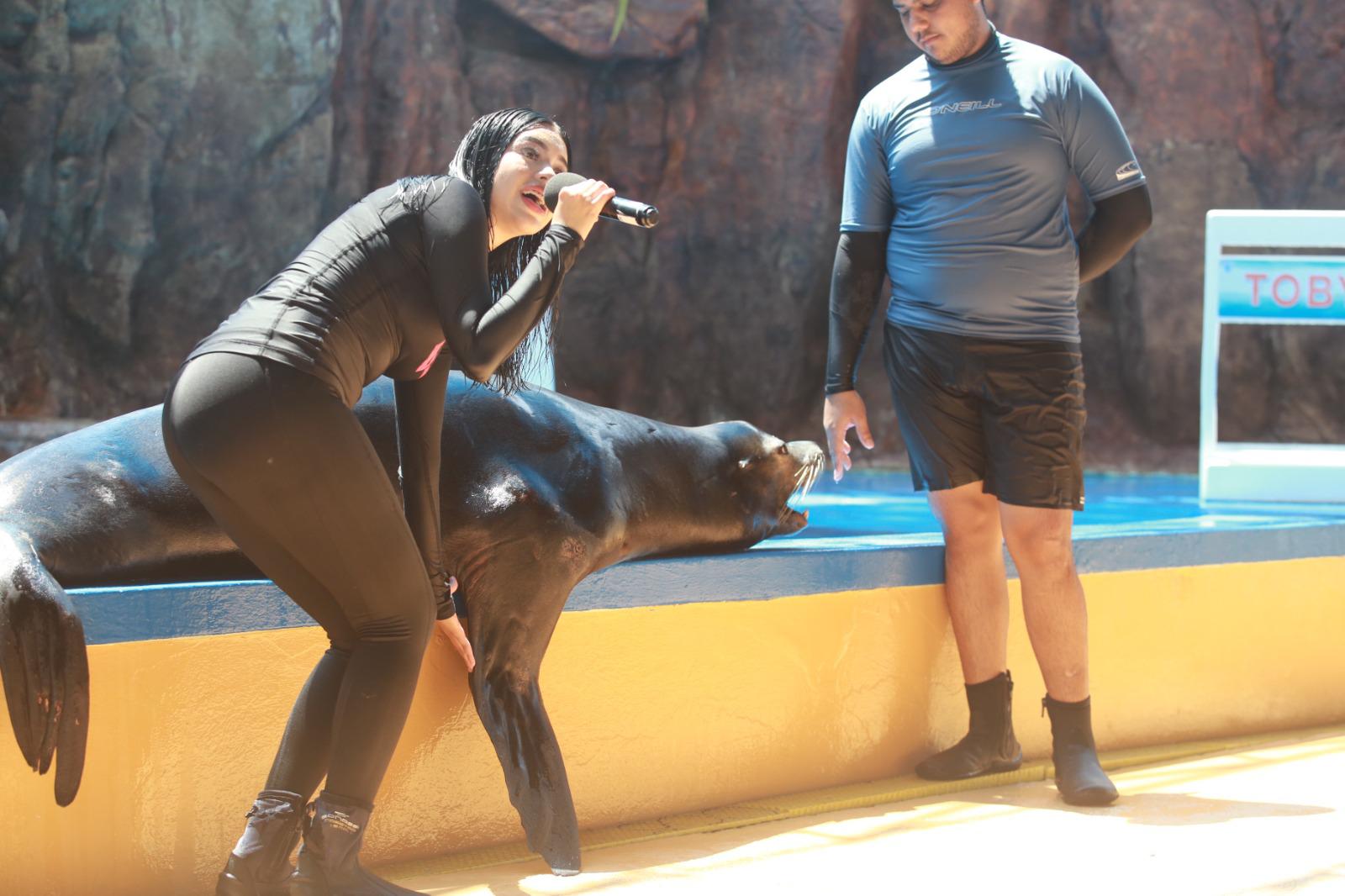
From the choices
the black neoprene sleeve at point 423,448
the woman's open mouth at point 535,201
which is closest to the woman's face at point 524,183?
the woman's open mouth at point 535,201

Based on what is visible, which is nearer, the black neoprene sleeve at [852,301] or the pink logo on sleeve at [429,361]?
the pink logo on sleeve at [429,361]

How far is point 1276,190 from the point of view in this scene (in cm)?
990

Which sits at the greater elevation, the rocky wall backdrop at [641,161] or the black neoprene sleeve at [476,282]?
the rocky wall backdrop at [641,161]

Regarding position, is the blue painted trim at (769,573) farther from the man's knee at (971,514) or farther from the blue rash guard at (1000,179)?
the blue rash guard at (1000,179)

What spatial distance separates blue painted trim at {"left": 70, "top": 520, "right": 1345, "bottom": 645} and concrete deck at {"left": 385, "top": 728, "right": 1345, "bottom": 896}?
18.2 inches

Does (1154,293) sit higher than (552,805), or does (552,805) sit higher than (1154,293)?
(1154,293)

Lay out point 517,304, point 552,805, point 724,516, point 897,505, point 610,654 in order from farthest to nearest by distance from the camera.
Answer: point 897,505 → point 724,516 → point 610,654 → point 552,805 → point 517,304

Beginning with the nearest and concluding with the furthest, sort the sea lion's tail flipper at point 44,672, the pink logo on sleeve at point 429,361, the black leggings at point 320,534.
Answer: the black leggings at point 320,534, the sea lion's tail flipper at point 44,672, the pink logo on sleeve at point 429,361

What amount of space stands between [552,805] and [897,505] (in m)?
2.82

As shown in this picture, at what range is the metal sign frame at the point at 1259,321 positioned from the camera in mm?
4215

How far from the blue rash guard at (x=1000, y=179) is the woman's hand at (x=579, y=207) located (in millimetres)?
1172

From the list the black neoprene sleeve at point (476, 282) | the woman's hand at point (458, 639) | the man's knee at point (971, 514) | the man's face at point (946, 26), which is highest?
the man's face at point (946, 26)

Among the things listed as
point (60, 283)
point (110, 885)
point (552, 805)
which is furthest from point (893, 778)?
point (60, 283)

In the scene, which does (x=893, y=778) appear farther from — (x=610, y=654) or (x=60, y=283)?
→ (x=60, y=283)
